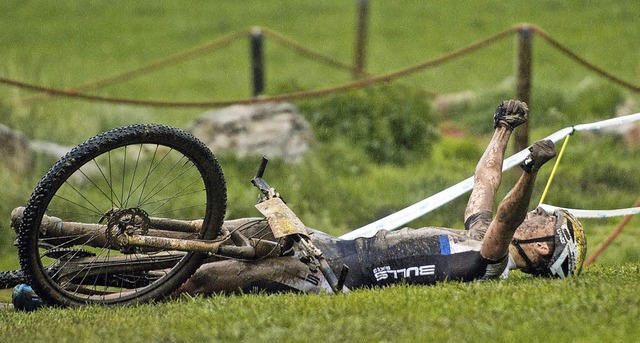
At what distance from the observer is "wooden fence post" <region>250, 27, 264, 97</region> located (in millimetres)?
13305

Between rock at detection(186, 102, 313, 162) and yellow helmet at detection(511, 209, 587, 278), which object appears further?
rock at detection(186, 102, 313, 162)

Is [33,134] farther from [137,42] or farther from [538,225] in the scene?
[137,42]

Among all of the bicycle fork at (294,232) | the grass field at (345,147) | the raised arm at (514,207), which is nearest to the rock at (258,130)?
the grass field at (345,147)

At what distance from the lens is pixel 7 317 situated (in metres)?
6.22

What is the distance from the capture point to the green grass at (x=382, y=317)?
4855 mm

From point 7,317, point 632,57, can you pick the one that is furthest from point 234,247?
point 632,57

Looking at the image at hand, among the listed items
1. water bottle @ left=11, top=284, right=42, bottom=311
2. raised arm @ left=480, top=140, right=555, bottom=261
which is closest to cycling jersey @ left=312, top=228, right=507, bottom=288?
raised arm @ left=480, top=140, right=555, bottom=261

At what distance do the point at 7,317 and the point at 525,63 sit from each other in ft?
20.4

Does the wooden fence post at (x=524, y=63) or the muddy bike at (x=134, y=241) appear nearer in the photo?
the muddy bike at (x=134, y=241)

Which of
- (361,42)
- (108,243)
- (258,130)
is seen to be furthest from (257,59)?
(108,243)

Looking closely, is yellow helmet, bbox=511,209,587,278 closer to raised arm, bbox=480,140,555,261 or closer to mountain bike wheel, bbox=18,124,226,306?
raised arm, bbox=480,140,555,261

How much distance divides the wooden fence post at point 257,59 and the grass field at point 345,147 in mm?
165

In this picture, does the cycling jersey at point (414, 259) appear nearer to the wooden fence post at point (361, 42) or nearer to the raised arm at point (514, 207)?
the raised arm at point (514, 207)

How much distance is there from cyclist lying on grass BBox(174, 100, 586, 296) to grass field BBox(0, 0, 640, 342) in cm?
19
